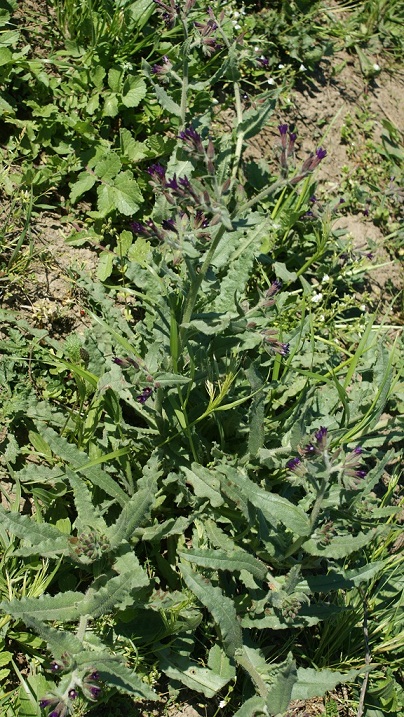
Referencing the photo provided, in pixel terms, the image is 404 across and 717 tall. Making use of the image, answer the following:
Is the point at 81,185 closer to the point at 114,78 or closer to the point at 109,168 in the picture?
the point at 109,168

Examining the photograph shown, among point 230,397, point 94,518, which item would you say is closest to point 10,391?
point 94,518

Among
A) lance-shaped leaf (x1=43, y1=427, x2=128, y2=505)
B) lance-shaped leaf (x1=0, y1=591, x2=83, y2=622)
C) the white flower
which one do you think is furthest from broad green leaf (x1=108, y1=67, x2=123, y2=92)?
lance-shaped leaf (x1=0, y1=591, x2=83, y2=622)

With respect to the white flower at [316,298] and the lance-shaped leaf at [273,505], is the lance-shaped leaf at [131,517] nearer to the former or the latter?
the lance-shaped leaf at [273,505]

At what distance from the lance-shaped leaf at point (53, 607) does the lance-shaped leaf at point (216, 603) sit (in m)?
0.46

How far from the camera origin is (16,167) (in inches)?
166

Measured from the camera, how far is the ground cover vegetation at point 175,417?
119 inches

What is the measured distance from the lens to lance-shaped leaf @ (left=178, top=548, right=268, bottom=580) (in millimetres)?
2994

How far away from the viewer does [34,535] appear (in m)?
3.06

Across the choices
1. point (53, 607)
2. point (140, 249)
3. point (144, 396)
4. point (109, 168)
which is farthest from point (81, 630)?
point (109, 168)

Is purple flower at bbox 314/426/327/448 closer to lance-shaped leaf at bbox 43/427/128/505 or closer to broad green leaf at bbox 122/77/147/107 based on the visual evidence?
lance-shaped leaf at bbox 43/427/128/505

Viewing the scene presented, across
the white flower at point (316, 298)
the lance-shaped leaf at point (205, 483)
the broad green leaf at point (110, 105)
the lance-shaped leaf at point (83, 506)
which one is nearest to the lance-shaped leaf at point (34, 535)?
the lance-shaped leaf at point (83, 506)

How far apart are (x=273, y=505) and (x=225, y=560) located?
305 millimetres

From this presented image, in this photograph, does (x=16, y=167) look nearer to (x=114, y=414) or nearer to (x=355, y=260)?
(x=114, y=414)

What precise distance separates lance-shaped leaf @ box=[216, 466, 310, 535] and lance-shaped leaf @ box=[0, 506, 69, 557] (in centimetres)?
77
